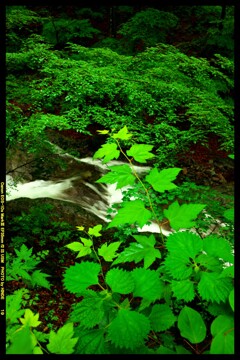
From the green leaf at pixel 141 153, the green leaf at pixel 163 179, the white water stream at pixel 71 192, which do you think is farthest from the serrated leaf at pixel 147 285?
the white water stream at pixel 71 192

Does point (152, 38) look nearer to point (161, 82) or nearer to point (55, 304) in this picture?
point (161, 82)

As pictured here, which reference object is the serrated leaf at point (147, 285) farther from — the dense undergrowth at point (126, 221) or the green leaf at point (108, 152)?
the green leaf at point (108, 152)

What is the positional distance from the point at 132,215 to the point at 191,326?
0.53 m

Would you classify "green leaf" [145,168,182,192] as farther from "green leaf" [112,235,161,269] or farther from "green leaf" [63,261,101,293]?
"green leaf" [63,261,101,293]

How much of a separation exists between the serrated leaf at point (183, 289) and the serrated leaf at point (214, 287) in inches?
1.8

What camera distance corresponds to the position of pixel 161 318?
48.2 inches

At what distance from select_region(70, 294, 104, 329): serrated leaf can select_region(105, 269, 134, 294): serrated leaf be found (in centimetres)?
8

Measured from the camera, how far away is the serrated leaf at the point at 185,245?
4.17 ft

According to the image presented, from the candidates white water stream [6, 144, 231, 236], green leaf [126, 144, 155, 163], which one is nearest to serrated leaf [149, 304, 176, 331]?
green leaf [126, 144, 155, 163]

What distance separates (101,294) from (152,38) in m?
10.8

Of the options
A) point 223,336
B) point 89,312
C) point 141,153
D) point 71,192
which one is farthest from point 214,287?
point 71,192

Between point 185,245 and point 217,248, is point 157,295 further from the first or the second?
point 217,248

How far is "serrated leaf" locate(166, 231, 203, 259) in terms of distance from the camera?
1.27 m

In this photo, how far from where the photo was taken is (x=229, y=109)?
16.3 ft
